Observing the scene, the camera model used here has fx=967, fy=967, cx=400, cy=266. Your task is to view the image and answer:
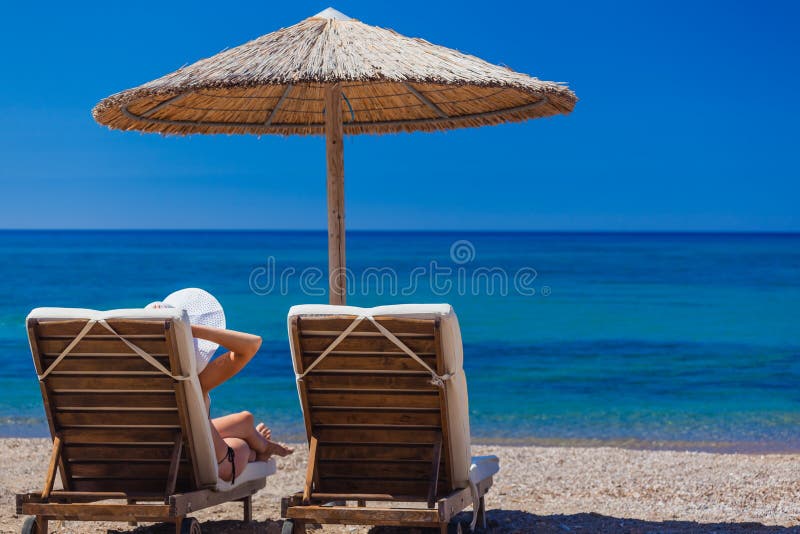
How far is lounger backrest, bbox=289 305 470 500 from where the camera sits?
3447mm

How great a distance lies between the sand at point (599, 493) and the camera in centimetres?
440

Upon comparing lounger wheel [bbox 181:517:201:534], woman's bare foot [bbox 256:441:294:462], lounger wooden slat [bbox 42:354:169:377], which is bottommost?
lounger wheel [bbox 181:517:201:534]

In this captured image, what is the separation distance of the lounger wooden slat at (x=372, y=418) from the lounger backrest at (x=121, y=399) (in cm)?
42

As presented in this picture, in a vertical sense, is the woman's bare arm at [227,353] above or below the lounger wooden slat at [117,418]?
above

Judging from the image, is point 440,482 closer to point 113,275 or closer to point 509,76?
point 509,76

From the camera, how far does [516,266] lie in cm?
4203

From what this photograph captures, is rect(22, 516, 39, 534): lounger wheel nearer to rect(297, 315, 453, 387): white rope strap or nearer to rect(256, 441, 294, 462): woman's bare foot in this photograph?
rect(256, 441, 294, 462): woman's bare foot

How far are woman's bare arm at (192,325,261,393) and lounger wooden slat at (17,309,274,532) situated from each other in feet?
0.77

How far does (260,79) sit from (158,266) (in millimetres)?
37202

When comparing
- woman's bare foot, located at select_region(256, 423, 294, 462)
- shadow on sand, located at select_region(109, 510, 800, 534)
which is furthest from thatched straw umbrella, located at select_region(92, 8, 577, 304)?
shadow on sand, located at select_region(109, 510, 800, 534)

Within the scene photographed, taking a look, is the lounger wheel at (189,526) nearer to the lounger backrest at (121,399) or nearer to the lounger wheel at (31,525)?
the lounger backrest at (121,399)

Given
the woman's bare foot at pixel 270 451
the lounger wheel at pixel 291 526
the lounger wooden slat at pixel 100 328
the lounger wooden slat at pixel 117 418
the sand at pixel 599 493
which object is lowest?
the sand at pixel 599 493

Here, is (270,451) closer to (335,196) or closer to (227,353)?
(227,353)

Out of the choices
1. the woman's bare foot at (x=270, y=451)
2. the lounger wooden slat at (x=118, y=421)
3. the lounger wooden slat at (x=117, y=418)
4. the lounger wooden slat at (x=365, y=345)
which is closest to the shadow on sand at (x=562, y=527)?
the woman's bare foot at (x=270, y=451)
